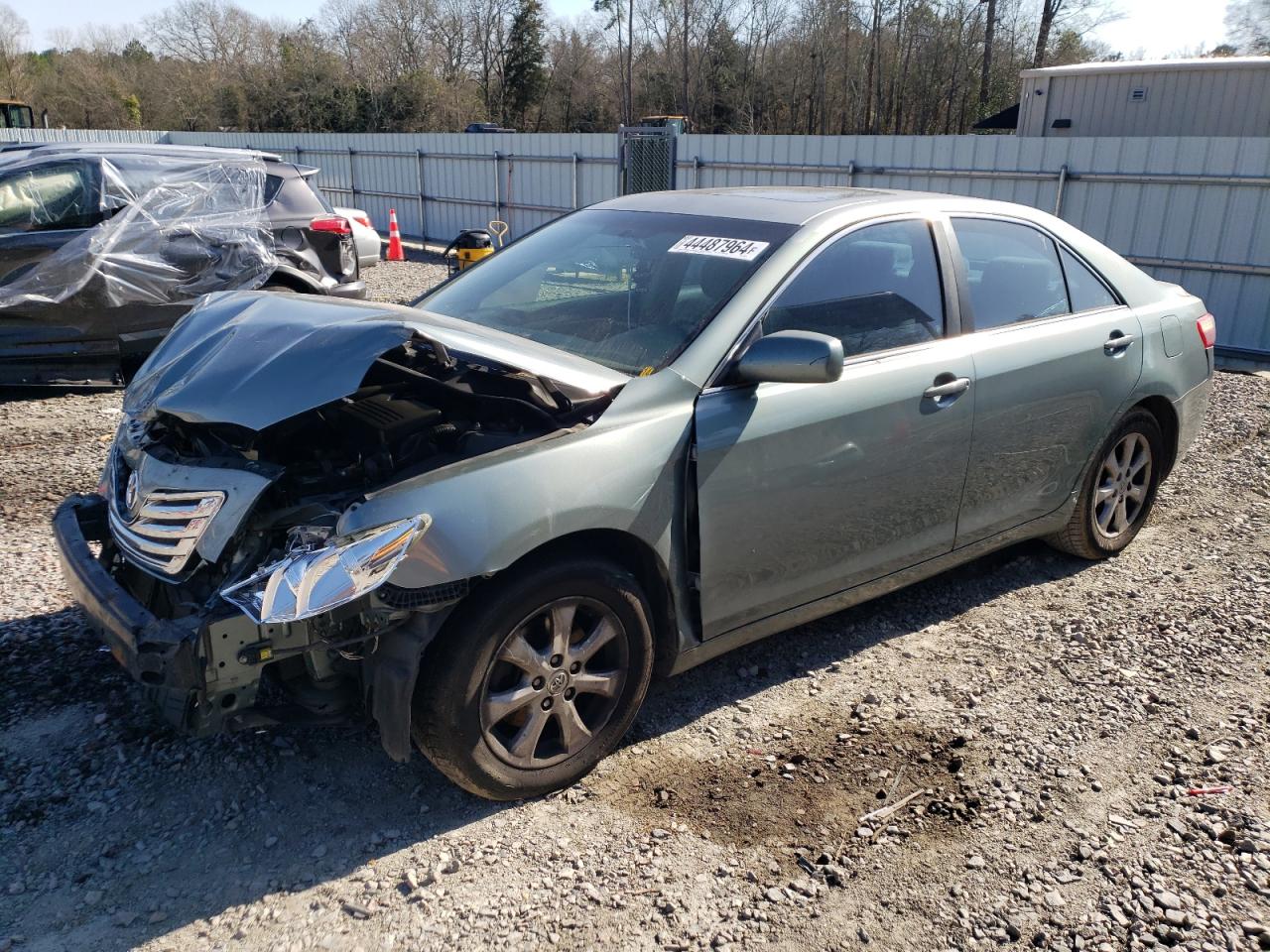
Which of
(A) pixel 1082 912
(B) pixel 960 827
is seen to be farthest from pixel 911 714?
(A) pixel 1082 912

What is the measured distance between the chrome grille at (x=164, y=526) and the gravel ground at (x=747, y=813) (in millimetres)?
732

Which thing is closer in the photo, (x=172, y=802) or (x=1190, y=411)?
(x=172, y=802)

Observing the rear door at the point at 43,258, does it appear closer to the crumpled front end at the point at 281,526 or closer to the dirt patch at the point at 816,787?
the crumpled front end at the point at 281,526

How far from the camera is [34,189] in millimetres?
7586

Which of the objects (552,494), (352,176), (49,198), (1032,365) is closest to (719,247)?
(552,494)

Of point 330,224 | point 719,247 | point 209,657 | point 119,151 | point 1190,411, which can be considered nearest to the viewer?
point 209,657

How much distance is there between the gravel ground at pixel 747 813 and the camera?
8.59ft

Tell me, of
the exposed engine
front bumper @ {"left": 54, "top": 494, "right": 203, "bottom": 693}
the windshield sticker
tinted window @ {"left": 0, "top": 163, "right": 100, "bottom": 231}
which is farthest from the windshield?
tinted window @ {"left": 0, "top": 163, "right": 100, "bottom": 231}

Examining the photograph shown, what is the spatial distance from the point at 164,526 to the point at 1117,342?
391 centimetres

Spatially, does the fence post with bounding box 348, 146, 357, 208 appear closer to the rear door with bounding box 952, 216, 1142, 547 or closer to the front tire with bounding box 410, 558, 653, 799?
the rear door with bounding box 952, 216, 1142, 547

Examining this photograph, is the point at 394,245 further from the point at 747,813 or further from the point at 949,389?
the point at 747,813

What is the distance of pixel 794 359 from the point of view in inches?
122

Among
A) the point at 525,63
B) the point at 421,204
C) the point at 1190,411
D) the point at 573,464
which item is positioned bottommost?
the point at 421,204

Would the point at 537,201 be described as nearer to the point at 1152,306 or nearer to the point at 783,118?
the point at 1152,306
